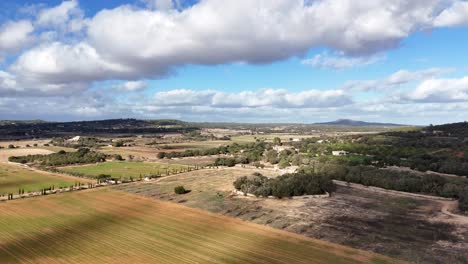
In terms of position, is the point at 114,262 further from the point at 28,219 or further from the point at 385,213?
the point at 385,213

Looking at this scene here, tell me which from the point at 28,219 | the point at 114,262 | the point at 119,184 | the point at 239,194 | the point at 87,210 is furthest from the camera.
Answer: the point at 119,184

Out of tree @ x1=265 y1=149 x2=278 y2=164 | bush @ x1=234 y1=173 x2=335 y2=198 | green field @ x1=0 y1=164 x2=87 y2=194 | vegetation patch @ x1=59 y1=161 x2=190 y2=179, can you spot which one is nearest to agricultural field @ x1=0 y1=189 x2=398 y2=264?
bush @ x1=234 y1=173 x2=335 y2=198

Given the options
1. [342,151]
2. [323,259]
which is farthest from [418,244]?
[342,151]

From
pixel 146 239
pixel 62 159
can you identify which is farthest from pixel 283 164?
pixel 146 239

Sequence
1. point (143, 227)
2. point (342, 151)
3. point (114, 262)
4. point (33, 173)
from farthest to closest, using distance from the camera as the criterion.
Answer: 1. point (342, 151)
2. point (33, 173)
3. point (143, 227)
4. point (114, 262)

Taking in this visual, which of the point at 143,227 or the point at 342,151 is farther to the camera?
the point at 342,151
